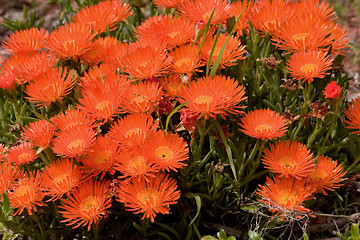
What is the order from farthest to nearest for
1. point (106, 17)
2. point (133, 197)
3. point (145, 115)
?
1. point (106, 17)
2. point (145, 115)
3. point (133, 197)

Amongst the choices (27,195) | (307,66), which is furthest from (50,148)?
(307,66)

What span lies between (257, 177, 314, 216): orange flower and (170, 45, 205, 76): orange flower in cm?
54

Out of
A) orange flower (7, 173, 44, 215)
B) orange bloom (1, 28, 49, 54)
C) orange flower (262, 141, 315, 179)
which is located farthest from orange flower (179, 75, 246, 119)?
orange bloom (1, 28, 49, 54)

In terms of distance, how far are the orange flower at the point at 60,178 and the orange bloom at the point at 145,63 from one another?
0.44 meters

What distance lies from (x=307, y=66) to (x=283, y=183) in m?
0.46

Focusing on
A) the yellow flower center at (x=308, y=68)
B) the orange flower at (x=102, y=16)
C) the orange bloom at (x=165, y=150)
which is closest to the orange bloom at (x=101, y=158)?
the orange bloom at (x=165, y=150)

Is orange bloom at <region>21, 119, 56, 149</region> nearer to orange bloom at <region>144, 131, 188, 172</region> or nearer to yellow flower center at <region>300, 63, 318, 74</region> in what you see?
orange bloom at <region>144, 131, 188, 172</region>

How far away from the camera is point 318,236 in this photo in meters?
1.89

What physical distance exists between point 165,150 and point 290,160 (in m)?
0.48

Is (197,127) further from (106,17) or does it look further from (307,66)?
(106,17)

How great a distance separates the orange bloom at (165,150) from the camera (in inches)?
58.2

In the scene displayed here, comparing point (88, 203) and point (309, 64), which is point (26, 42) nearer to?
point (88, 203)

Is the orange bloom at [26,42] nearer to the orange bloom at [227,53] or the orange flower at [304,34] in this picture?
the orange bloom at [227,53]

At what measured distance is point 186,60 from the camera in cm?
175
